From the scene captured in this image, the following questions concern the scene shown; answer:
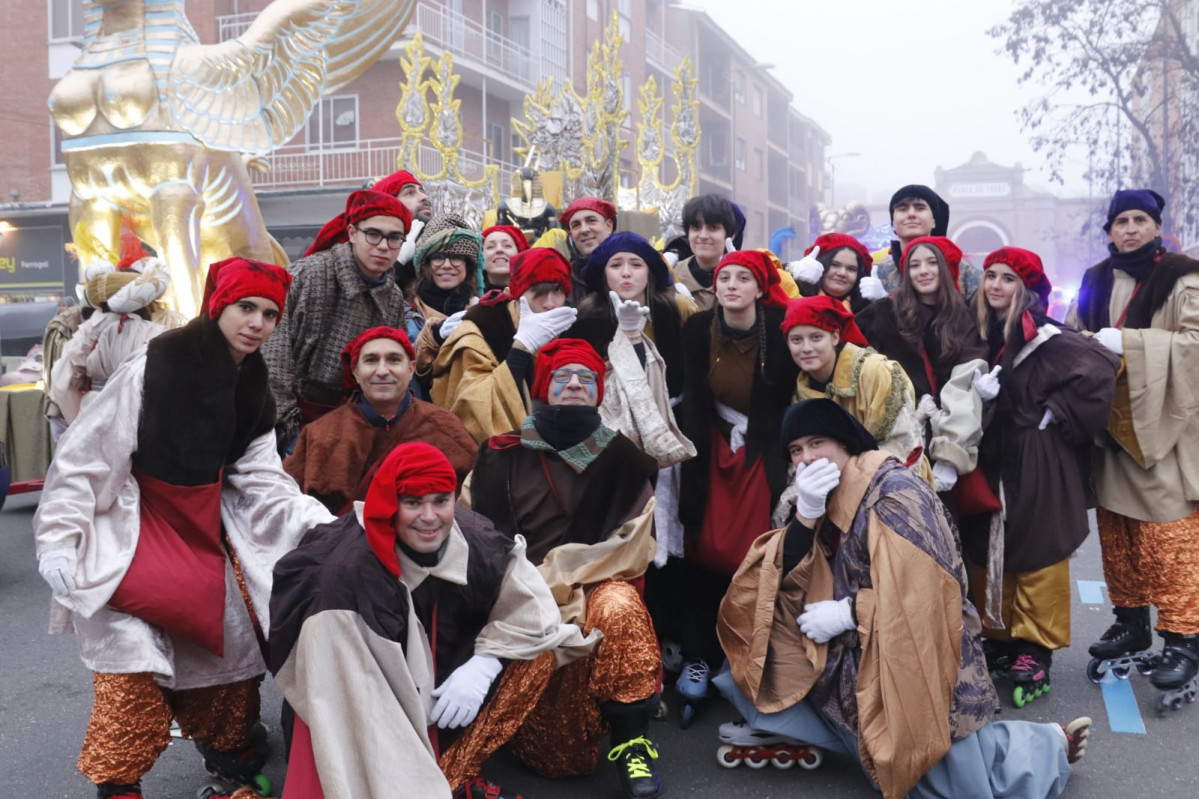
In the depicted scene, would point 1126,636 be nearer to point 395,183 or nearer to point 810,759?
point 810,759

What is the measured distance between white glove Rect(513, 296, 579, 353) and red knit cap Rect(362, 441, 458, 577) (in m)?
1.31

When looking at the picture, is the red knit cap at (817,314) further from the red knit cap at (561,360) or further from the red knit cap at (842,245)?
the red knit cap at (842,245)

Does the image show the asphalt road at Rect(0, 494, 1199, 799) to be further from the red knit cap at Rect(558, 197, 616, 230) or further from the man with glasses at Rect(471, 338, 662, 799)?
the red knit cap at Rect(558, 197, 616, 230)

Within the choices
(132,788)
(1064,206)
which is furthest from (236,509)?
(1064,206)

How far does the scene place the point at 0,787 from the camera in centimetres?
342

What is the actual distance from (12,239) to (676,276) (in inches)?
716

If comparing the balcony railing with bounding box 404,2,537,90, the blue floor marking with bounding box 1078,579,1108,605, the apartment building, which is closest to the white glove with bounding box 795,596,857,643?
the blue floor marking with bounding box 1078,579,1108,605

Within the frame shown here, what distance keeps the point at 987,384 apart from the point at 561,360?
5.50 ft

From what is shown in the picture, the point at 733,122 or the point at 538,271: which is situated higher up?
the point at 733,122

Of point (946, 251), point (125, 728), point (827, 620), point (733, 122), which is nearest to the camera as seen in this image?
point (125, 728)

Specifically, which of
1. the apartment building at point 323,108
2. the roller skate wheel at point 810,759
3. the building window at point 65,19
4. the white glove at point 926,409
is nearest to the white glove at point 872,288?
the white glove at point 926,409

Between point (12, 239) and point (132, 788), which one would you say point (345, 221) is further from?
point (12, 239)

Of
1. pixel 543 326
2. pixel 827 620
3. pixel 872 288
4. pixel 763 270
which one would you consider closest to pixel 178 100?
pixel 543 326

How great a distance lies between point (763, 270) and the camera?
3.97 meters
